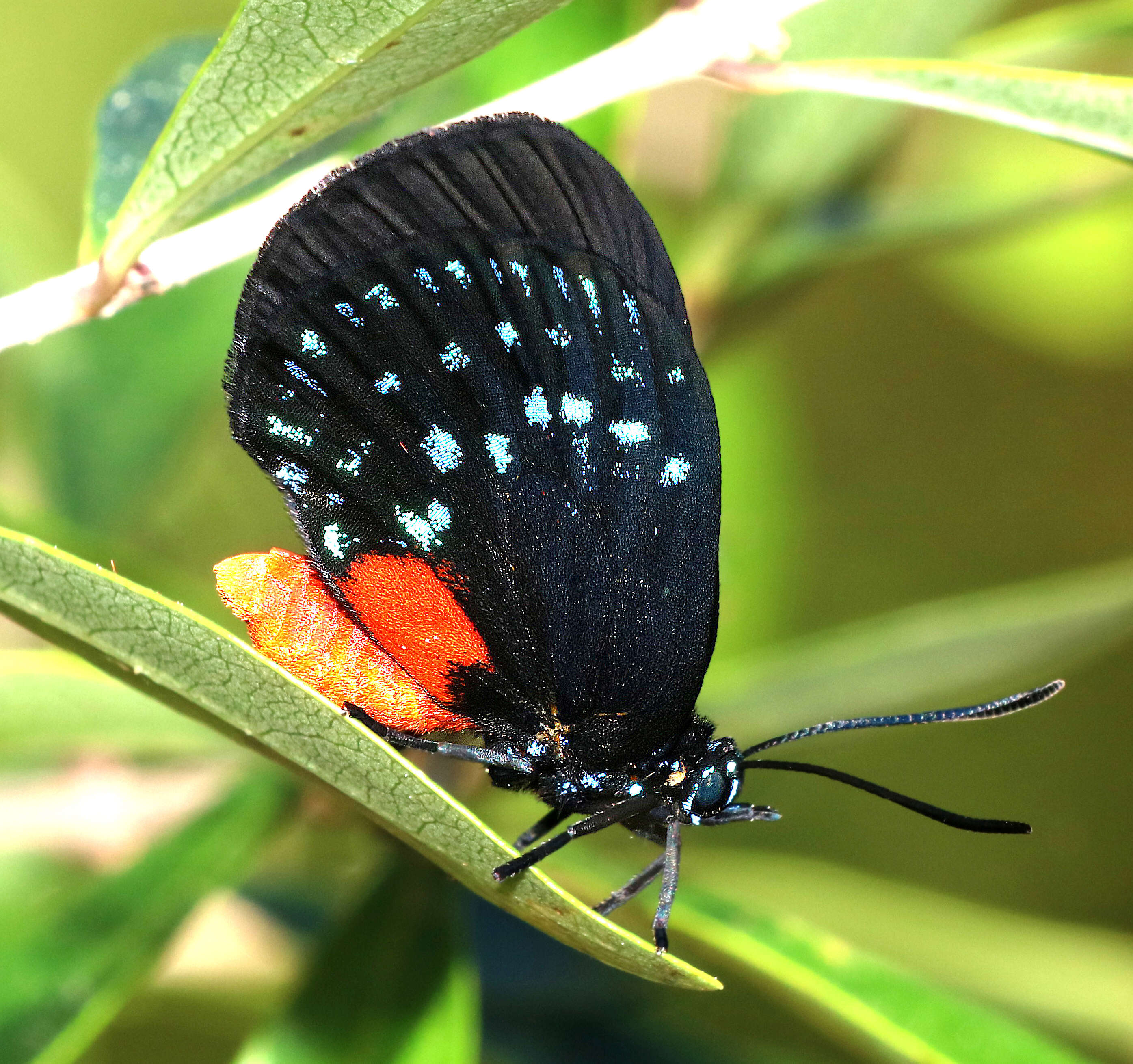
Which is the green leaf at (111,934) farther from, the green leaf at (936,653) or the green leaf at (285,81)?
the green leaf at (936,653)

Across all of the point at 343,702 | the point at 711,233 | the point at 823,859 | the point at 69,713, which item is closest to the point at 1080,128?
the point at 711,233

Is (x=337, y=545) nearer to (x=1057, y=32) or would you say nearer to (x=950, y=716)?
(x=950, y=716)

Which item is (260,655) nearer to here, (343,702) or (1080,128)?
(343,702)

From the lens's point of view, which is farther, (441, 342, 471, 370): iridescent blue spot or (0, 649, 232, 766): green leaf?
(0, 649, 232, 766): green leaf

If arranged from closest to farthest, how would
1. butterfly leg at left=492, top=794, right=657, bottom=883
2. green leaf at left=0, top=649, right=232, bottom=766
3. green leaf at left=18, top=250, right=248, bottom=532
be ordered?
1. butterfly leg at left=492, top=794, right=657, bottom=883
2. green leaf at left=0, top=649, right=232, bottom=766
3. green leaf at left=18, top=250, right=248, bottom=532

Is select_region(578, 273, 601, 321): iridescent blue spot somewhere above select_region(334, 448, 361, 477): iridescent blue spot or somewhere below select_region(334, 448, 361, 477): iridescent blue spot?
above

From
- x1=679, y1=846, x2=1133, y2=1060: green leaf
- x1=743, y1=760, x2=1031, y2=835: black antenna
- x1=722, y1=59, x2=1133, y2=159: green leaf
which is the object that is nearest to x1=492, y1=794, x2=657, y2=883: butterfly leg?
x1=743, y1=760, x2=1031, y2=835: black antenna

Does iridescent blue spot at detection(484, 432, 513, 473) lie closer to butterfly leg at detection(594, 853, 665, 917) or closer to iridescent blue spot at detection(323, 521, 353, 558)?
iridescent blue spot at detection(323, 521, 353, 558)

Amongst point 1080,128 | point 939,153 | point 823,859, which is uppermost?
point 939,153
